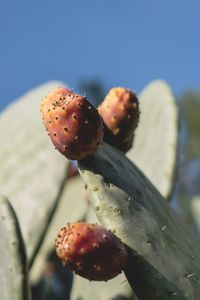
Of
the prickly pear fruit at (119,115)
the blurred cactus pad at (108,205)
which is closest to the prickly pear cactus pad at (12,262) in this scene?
the blurred cactus pad at (108,205)

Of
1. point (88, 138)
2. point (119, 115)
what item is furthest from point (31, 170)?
point (88, 138)

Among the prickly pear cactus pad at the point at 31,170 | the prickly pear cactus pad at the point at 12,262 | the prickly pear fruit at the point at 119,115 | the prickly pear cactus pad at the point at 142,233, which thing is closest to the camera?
the prickly pear cactus pad at the point at 142,233

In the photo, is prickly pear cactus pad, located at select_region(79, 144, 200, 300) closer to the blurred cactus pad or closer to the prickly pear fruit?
the blurred cactus pad

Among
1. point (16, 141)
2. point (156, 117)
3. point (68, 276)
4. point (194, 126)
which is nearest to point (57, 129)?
point (156, 117)

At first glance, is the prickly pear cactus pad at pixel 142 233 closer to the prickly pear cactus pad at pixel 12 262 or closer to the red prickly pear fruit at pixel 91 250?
the red prickly pear fruit at pixel 91 250

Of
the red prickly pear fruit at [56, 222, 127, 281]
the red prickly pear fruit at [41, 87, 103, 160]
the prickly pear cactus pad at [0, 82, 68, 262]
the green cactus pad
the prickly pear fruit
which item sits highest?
the red prickly pear fruit at [41, 87, 103, 160]

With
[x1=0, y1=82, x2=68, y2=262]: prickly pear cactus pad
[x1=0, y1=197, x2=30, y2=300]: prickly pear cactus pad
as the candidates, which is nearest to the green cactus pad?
[x1=0, y1=197, x2=30, y2=300]: prickly pear cactus pad

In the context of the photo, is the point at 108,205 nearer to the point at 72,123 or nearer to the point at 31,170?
the point at 72,123

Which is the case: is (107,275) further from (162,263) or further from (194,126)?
(194,126)
